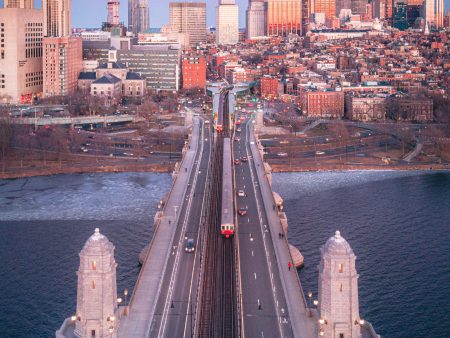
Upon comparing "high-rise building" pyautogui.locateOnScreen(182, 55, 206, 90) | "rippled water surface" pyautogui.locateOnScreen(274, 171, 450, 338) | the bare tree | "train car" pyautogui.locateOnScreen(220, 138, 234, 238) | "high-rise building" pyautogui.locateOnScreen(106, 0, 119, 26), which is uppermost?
"high-rise building" pyautogui.locateOnScreen(106, 0, 119, 26)

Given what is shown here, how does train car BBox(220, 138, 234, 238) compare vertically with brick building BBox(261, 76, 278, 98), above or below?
below

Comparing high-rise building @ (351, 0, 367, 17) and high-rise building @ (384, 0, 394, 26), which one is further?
high-rise building @ (351, 0, 367, 17)

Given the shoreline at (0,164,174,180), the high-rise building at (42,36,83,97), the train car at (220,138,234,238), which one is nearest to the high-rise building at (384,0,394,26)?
the high-rise building at (42,36,83,97)

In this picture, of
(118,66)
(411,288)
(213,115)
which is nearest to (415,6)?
(118,66)

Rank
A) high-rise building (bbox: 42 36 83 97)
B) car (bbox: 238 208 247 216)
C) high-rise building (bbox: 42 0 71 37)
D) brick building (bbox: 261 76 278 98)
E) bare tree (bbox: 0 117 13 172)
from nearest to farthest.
→ car (bbox: 238 208 247 216) < bare tree (bbox: 0 117 13 172) < high-rise building (bbox: 42 36 83 97) < brick building (bbox: 261 76 278 98) < high-rise building (bbox: 42 0 71 37)

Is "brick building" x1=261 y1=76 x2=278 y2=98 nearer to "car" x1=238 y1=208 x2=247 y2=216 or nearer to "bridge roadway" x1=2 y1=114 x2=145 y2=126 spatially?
"bridge roadway" x1=2 y1=114 x2=145 y2=126

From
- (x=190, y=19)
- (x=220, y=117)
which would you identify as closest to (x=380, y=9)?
(x=190, y=19)

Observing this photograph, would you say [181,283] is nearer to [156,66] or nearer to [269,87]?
[269,87]

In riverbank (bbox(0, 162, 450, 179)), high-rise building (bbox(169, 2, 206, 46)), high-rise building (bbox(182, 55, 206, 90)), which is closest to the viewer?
riverbank (bbox(0, 162, 450, 179))
